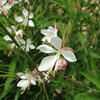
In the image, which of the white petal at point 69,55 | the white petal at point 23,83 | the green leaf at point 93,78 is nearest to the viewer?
the white petal at point 69,55

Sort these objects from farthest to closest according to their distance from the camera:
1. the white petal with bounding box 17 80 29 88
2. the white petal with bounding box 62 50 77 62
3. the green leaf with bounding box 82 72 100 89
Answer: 1. the green leaf with bounding box 82 72 100 89
2. the white petal with bounding box 17 80 29 88
3. the white petal with bounding box 62 50 77 62

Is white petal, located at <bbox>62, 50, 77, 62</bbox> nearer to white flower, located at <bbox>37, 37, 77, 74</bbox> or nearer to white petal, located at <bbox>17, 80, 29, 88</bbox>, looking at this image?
white flower, located at <bbox>37, 37, 77, 74</bbox>

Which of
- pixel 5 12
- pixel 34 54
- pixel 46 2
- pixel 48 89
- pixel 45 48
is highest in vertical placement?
pixel 46 2

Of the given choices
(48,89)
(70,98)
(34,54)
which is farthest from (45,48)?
(70,98)

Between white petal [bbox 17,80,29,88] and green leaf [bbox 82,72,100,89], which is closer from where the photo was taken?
white petal [bbox 17,80,29,88]

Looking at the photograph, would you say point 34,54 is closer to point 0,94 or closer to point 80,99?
point 0,94

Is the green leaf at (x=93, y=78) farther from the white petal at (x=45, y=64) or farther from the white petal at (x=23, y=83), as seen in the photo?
the white petal at (x=45, y=64)

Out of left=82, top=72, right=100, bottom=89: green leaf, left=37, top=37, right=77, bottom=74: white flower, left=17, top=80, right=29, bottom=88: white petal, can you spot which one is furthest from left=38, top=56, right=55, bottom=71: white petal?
left=82, top=72, right=100, bottom=89: green leaf

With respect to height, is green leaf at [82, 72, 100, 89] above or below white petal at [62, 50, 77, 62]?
below

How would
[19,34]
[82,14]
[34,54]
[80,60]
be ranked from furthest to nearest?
[80,60] < [82,14] < [34,54] < [19,34]

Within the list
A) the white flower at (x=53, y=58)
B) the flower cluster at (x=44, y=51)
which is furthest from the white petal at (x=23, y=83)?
the white flower at (x=53, y=58)

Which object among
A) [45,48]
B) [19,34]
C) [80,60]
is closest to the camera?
[45,48]
